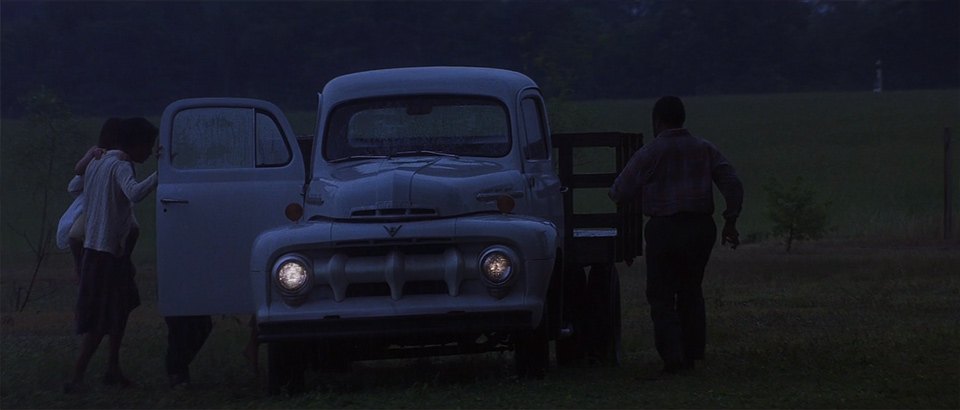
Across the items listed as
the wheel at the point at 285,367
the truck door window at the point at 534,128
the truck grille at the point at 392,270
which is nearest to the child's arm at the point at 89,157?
the wheel at the point at 285,367

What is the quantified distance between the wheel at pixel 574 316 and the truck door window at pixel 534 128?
0.88 meters

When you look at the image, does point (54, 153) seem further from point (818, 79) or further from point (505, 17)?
point (818, 79)

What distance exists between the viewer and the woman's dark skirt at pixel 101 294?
874 cm

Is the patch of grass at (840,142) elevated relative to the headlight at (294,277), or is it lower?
elevated

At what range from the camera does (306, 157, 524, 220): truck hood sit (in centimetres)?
786

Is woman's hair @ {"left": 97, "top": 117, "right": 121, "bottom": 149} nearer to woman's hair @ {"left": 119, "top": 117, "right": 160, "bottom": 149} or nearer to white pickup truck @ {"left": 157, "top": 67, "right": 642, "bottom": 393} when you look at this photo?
woman's hair @ {"left": 119, "top": 117, "right": 160, "bottom": 149}

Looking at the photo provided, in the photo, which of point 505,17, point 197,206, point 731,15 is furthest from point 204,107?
point 731,15

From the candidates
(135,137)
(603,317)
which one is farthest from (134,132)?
(603,317)

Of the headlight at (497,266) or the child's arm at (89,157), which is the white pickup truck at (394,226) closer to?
the headlight at (497,266)

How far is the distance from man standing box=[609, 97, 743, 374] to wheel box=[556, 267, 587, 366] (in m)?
1.01

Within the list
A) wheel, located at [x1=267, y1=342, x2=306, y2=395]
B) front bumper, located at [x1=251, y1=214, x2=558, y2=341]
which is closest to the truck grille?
front bumper, located at [x1=251, y1=214, x2=558, y2=341]

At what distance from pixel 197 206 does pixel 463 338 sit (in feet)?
6.54

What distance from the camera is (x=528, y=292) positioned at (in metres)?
7.61

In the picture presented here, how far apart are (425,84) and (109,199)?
2.22m
